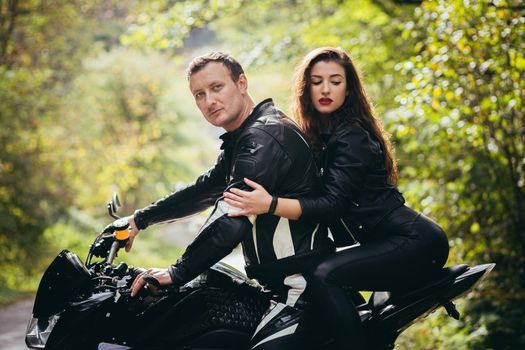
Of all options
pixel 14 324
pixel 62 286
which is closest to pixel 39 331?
pixel 62 286

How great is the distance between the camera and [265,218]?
2.71 metres

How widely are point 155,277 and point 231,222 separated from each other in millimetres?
384

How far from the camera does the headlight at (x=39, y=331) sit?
244 cm

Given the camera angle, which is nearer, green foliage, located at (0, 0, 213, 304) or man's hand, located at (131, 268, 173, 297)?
man's hand, located at (131, 268, 173, 297)

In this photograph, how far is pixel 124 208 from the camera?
1875 cm

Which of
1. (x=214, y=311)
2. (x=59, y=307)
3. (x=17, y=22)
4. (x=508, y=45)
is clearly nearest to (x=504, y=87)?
(x=508, y=45)

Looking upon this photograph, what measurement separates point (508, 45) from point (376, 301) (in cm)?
275

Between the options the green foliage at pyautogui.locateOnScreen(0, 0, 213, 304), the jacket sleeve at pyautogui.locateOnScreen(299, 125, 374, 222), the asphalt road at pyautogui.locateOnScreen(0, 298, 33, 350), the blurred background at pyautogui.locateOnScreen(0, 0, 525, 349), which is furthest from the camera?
the green foliage at pyautogui.locateOnScreen(0, 0, 213, 304)

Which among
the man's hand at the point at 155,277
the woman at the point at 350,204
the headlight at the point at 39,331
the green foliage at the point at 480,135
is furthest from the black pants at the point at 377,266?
the green foliage at the point at 480,135

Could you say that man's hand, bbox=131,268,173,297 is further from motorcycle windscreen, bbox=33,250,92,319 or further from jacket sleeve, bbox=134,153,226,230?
jacket sleeve, bbox=134,153,226,230

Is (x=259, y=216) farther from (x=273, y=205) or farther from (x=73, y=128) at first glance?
(x=73, y=128)

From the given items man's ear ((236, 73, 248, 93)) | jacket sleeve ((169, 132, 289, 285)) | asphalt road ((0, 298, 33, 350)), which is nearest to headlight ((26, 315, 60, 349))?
jacket sleeve ((169, 132, 289, 285))

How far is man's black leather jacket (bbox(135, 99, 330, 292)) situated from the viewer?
257cm

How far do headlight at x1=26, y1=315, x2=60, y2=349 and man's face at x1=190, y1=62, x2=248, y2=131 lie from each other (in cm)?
113
